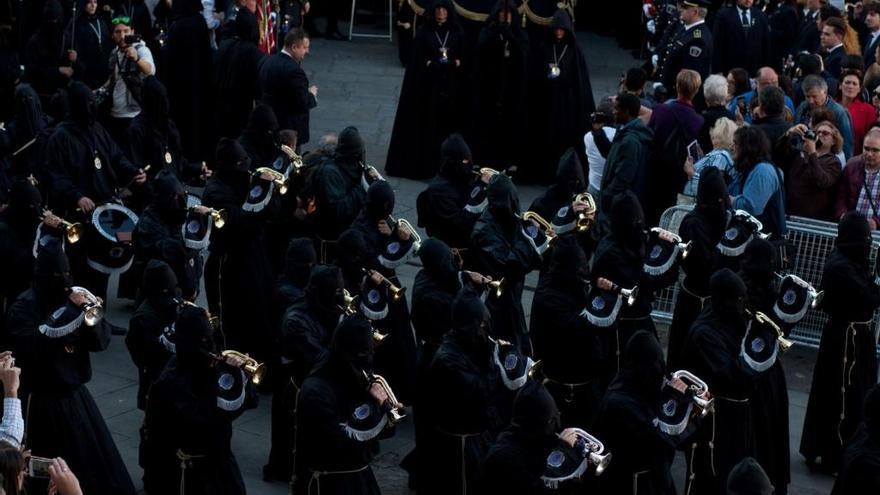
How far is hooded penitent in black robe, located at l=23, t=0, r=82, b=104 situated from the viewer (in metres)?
17.7

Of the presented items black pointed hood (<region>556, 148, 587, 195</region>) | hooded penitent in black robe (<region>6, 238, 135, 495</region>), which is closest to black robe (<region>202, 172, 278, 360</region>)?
black pointed hood (<region>556, 148, 587, 195</region>)

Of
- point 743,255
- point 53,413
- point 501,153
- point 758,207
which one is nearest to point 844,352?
point 743,255

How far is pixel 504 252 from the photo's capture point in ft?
39.7

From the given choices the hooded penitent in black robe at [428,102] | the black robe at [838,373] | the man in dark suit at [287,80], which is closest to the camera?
the black robe at [838,373]

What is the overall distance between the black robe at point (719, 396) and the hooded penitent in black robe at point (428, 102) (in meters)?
7.64

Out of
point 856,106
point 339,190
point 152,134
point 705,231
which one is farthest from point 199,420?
point 856,106

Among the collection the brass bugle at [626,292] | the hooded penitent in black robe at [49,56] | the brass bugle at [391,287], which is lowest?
the hooded penitent in black robe at [49,56]

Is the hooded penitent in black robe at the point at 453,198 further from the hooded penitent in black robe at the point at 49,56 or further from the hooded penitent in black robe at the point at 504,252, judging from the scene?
the hooded penitent in black robe at the point at 49,56

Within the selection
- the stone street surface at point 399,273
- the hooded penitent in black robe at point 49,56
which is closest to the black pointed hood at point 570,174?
the stone street surface at point 399,273

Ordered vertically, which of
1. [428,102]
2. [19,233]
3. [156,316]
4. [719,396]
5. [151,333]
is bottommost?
[428,102]

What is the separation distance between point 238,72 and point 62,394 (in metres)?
7.34

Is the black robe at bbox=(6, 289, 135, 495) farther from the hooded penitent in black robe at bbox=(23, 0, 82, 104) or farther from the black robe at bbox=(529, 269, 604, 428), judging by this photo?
the hooded penitent in black robe at bbox=(23, 0, 82, 104)

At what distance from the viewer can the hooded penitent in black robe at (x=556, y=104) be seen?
1762cm

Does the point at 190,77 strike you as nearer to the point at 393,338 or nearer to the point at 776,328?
the point at 393,338
